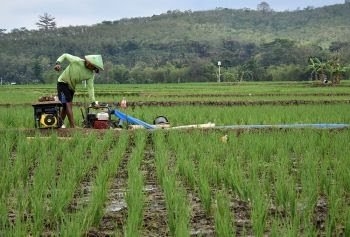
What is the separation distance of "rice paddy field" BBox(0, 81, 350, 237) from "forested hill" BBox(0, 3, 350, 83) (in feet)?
124

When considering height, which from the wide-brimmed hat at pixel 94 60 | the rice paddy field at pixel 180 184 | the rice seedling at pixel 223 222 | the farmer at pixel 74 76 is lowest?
the rice paddy field at pixel 180 184

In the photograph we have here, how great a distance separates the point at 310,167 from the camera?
13.4ft

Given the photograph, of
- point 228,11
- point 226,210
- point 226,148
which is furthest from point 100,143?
point 228,11

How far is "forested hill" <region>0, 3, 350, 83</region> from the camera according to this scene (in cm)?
4797

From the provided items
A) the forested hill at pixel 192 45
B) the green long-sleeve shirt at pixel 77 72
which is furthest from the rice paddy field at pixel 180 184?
the forested hill at pixel 192 45

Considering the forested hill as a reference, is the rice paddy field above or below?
below

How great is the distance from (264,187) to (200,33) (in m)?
86.0

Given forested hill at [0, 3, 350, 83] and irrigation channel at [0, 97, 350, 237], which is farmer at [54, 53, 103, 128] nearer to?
irrigation channel at [0, 97, 350, 237]

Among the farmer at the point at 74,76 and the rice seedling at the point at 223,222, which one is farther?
the farmer at the point at 74,76

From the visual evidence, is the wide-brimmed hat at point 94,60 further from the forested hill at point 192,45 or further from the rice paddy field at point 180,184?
the forested hill at point 192,45

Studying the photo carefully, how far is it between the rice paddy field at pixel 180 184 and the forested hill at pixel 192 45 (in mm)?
37819

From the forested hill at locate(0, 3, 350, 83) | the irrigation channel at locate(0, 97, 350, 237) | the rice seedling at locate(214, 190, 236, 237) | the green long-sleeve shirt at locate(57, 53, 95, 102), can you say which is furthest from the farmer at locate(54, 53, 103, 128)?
the forested hill at locate(0, 3, 350, 83)

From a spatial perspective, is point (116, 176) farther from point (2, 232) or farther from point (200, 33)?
point (200, 33)

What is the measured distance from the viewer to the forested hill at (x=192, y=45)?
1889 inches
